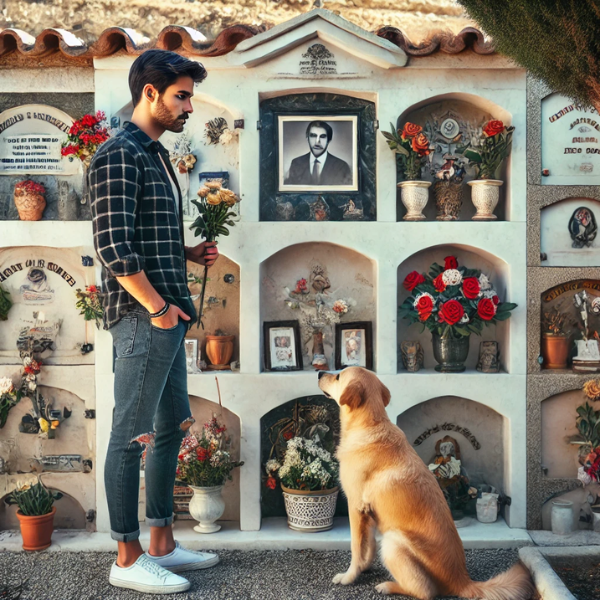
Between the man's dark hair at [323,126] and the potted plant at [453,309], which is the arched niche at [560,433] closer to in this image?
the potted plant at [453,309]

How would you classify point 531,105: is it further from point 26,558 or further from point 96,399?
point 26,558

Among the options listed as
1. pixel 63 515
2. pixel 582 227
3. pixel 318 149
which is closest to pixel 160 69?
pixel 318 149

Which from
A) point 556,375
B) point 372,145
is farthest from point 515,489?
point 372,145

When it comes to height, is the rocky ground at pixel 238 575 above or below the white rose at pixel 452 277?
below

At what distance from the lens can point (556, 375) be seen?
505 centimetres

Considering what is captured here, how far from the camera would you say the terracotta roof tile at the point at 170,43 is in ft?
15.8

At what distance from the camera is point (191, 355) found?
203 inches

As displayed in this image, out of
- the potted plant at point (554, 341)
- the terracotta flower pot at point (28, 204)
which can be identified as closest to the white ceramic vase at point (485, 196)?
the potted plant at point (554, 341)

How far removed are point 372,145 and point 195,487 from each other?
8.55 ft

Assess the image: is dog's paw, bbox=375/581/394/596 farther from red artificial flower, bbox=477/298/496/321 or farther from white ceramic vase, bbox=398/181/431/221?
white ceramic vase, bbox=398/181/431/221

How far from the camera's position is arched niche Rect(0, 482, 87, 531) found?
5188 mm

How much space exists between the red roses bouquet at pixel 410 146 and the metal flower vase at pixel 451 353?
3.68 ft

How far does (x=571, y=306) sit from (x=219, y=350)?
2.46m

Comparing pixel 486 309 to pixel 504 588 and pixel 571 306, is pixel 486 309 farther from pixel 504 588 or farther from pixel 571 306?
pixel 504 588
